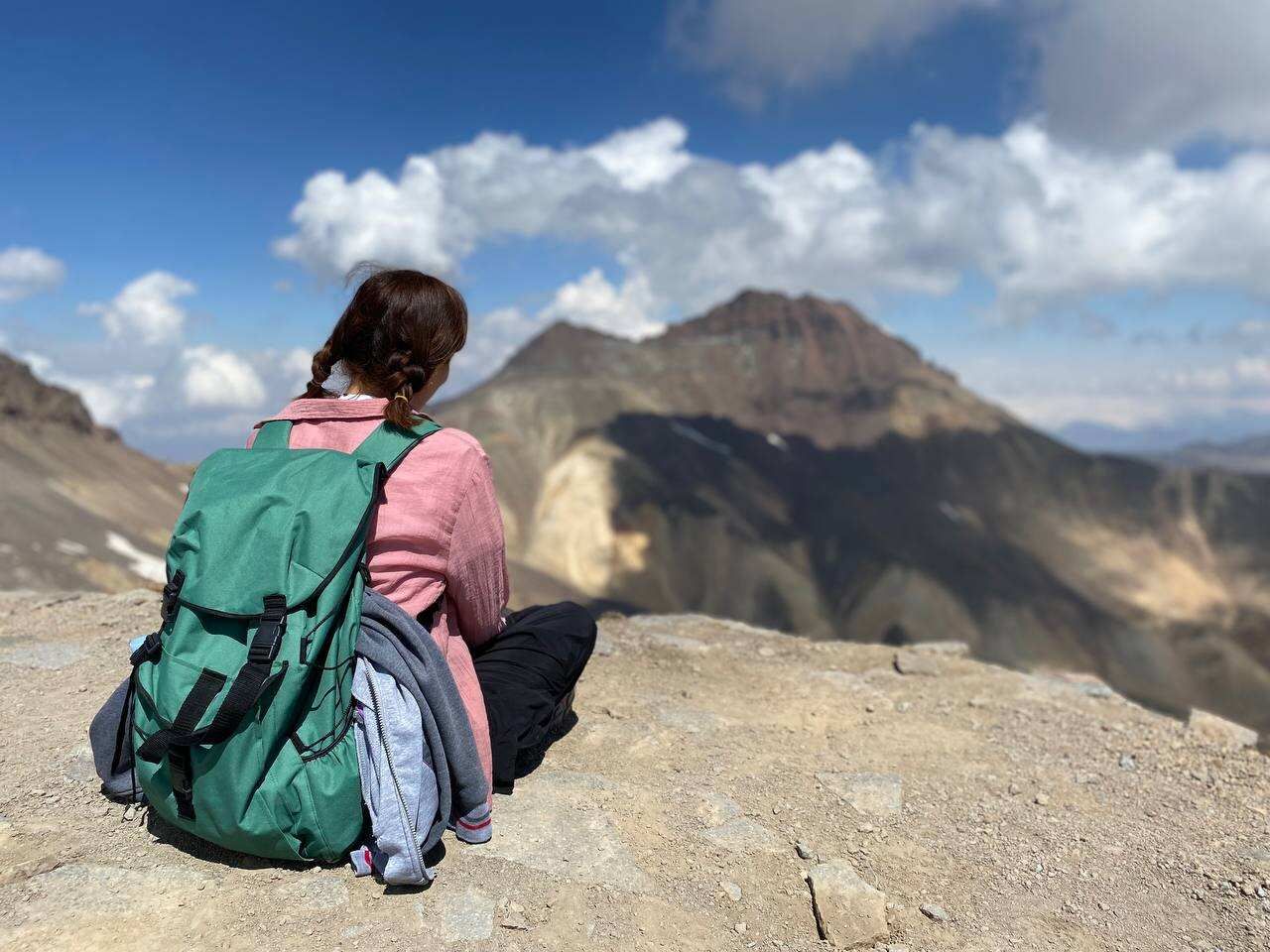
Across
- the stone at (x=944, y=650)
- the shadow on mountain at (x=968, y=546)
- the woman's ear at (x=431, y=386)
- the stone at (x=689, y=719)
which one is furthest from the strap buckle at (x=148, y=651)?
the shadow on mountain at (x=968, y=546)

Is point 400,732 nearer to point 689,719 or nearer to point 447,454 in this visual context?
point 447,454

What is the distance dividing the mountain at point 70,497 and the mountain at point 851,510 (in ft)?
69.0

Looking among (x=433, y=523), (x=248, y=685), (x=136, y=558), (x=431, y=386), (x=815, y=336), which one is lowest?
(x=136, y=558)

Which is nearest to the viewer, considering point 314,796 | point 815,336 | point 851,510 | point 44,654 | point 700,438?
point 314,796

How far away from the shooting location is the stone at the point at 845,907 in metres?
3.36

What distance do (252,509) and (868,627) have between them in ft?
228

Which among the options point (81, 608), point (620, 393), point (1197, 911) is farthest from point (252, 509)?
point (620, 393)

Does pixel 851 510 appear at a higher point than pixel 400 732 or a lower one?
lower

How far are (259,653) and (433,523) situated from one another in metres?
0.72

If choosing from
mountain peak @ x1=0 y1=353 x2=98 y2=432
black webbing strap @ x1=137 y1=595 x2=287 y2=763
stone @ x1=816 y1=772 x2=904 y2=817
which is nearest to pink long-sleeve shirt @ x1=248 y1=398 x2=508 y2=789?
black webbing strap @ x1=137 y1=595 x2=287 y2=763

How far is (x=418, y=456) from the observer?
308 cm

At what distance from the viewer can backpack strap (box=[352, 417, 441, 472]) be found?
3035mm

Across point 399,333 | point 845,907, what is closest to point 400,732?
point 399,333

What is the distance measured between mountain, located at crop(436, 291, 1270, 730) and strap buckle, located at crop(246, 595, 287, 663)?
4714 centimetres
